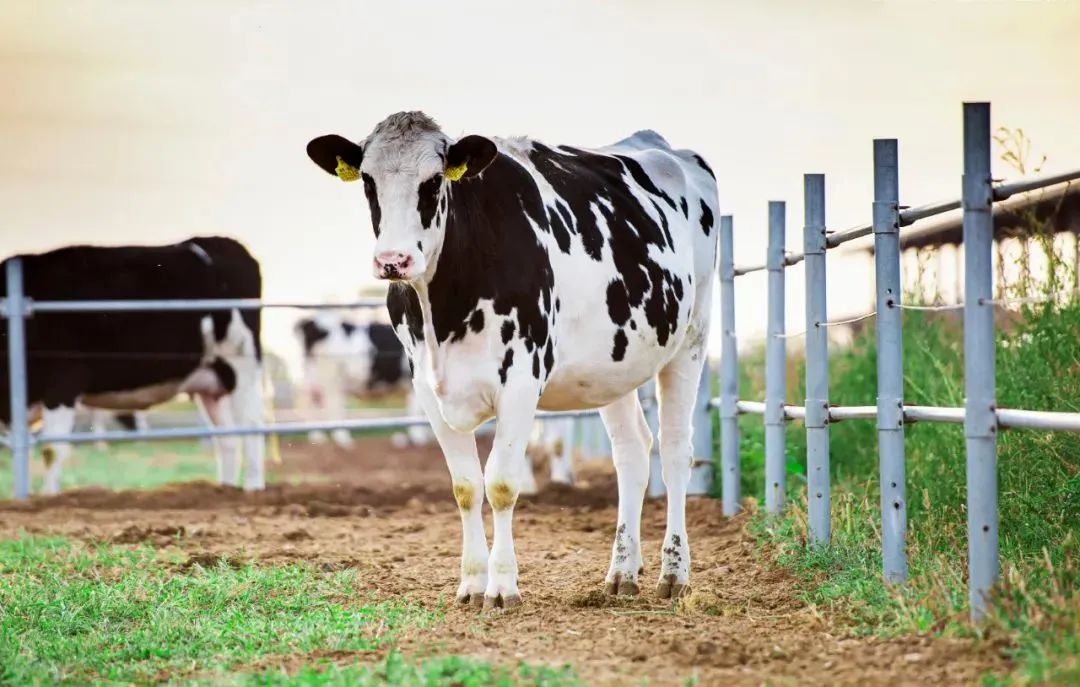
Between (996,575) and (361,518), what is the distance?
560 centimetres

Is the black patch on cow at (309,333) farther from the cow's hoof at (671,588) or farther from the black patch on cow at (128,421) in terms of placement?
the cow's hoof at (671,588)

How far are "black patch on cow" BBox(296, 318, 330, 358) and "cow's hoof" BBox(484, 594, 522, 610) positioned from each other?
20.2 meters

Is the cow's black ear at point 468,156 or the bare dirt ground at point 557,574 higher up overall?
the cow's black ear at point 468,156

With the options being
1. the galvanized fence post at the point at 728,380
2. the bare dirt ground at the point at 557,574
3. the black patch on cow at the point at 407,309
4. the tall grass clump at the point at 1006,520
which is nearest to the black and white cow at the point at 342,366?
the bare dirt ground at the point at 557,574

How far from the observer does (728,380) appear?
8.01 metres

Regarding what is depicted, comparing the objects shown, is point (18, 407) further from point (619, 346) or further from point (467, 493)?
point (619, 346)

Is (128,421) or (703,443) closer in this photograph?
(703,443)

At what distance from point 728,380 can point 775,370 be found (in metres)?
1.16

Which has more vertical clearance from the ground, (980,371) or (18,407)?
(980,371)

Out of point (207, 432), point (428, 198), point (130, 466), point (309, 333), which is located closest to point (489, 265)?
point (428, 198)

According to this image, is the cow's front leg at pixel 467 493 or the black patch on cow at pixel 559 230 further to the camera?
the black patch on cow at pixel 559 230

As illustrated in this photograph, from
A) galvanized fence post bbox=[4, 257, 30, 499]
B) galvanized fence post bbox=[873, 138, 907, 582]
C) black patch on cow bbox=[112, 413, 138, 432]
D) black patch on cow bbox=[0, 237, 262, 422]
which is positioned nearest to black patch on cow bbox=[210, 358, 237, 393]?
black patch on cow bbox=[0, 237, 262, 422]

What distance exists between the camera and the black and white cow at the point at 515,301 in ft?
16.4

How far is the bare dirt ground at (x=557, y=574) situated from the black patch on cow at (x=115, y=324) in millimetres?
1023
